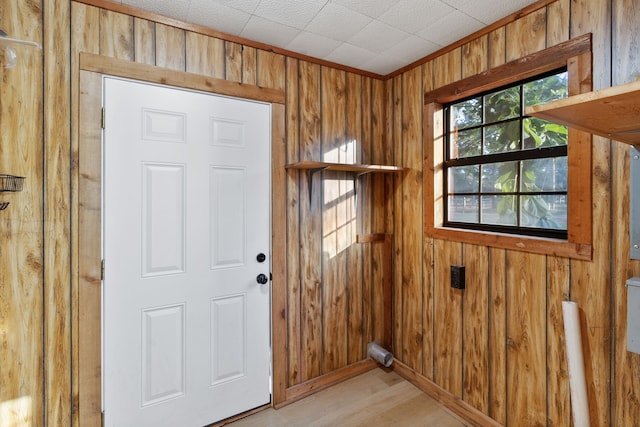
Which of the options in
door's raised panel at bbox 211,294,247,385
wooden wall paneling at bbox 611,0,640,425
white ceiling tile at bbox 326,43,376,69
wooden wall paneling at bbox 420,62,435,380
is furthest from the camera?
wooden wall paneling at bbox 420,62,435,380

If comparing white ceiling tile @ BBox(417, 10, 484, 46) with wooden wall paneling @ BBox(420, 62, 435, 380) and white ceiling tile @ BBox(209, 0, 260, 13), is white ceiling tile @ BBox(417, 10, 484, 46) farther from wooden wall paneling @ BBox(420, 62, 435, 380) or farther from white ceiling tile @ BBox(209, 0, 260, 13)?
white ceiling tile @ BBox(209, 0, 260, 13)

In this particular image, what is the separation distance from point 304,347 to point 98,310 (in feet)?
4.47

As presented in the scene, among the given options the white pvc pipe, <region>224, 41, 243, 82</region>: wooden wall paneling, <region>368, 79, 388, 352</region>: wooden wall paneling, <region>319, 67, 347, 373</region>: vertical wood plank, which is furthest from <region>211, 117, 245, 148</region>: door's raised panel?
the white pvc pipe

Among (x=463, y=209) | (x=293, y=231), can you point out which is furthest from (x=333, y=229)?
(x=463, y=209)

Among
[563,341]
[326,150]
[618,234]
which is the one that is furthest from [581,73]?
[326,150]

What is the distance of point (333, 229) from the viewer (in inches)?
99.3

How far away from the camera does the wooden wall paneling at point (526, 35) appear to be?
173cm

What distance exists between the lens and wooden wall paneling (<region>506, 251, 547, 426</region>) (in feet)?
5.77

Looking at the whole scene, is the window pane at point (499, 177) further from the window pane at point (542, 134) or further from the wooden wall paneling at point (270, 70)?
the wooden wall paneling at point (270, 70)

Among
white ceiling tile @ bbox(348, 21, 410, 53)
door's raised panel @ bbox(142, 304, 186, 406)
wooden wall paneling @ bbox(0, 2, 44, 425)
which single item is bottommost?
door's raised panel @ bbox(142, 304, 186, 406)

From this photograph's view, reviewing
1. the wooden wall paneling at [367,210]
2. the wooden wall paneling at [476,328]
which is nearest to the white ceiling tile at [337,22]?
the wooden wall paneling at [367,210]

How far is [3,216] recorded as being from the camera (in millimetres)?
1508

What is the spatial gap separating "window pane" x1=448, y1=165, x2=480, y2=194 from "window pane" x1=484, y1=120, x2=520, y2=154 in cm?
16

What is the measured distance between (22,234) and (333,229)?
72.6 inches
